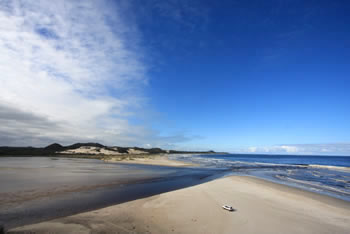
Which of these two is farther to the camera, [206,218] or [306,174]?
[306,174]

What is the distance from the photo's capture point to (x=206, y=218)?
8.22 meters

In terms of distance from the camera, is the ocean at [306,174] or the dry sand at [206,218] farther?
the ocean at [306,174]

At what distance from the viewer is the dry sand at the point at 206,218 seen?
276 inches

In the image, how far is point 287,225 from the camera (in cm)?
784

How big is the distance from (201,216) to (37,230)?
7.03 meters

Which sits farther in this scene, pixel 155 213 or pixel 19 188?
pixel 19 188

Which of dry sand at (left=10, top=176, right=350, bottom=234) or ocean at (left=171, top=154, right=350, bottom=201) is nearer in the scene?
dry sand at (left=10, top=176, right=350, bottom=234)

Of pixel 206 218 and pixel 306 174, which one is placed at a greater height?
pixel 306 174

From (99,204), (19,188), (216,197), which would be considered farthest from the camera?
(19,188)

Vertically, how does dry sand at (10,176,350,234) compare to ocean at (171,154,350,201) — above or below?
below

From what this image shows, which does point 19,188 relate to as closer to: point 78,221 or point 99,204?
point 99,204

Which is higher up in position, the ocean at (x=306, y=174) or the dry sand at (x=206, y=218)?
the ocean at (x=306, y=174)

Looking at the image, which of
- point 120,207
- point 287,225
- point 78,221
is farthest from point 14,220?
point 287,225

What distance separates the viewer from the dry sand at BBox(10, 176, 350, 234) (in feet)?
23.0
